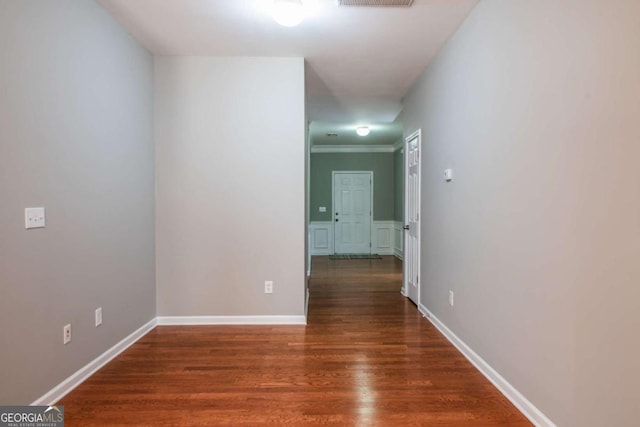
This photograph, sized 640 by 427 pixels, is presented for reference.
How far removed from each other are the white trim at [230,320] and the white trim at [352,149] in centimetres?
561

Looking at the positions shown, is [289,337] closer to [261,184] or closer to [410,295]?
[261,184]

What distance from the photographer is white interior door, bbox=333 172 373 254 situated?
8406mm

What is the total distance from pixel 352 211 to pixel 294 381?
6362 mm

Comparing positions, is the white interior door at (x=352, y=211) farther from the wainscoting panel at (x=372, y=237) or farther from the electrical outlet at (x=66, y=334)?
the electrical outlet at (x=66, y=334)

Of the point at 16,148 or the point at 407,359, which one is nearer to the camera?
the point at 16,148

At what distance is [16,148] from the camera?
1.77 metres

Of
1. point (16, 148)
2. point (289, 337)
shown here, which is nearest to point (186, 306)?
point (289, 337)

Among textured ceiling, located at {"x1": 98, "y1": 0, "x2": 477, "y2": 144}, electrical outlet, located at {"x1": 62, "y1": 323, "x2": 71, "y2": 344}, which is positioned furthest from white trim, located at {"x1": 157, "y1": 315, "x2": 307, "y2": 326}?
textured ceiling, located at {"x1": 98, "y1": 0, "x2": 477, "y2": 144}

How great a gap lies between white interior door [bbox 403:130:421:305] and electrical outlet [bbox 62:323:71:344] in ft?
10.8

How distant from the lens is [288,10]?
2289 mm

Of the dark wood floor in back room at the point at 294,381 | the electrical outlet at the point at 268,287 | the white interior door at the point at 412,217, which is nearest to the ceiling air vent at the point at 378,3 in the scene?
the white interior door at the point at 412,217

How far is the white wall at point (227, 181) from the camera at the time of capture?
3.30 m

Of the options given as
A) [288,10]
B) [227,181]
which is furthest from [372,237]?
[288,10]

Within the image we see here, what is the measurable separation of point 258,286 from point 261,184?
41.2 inches
